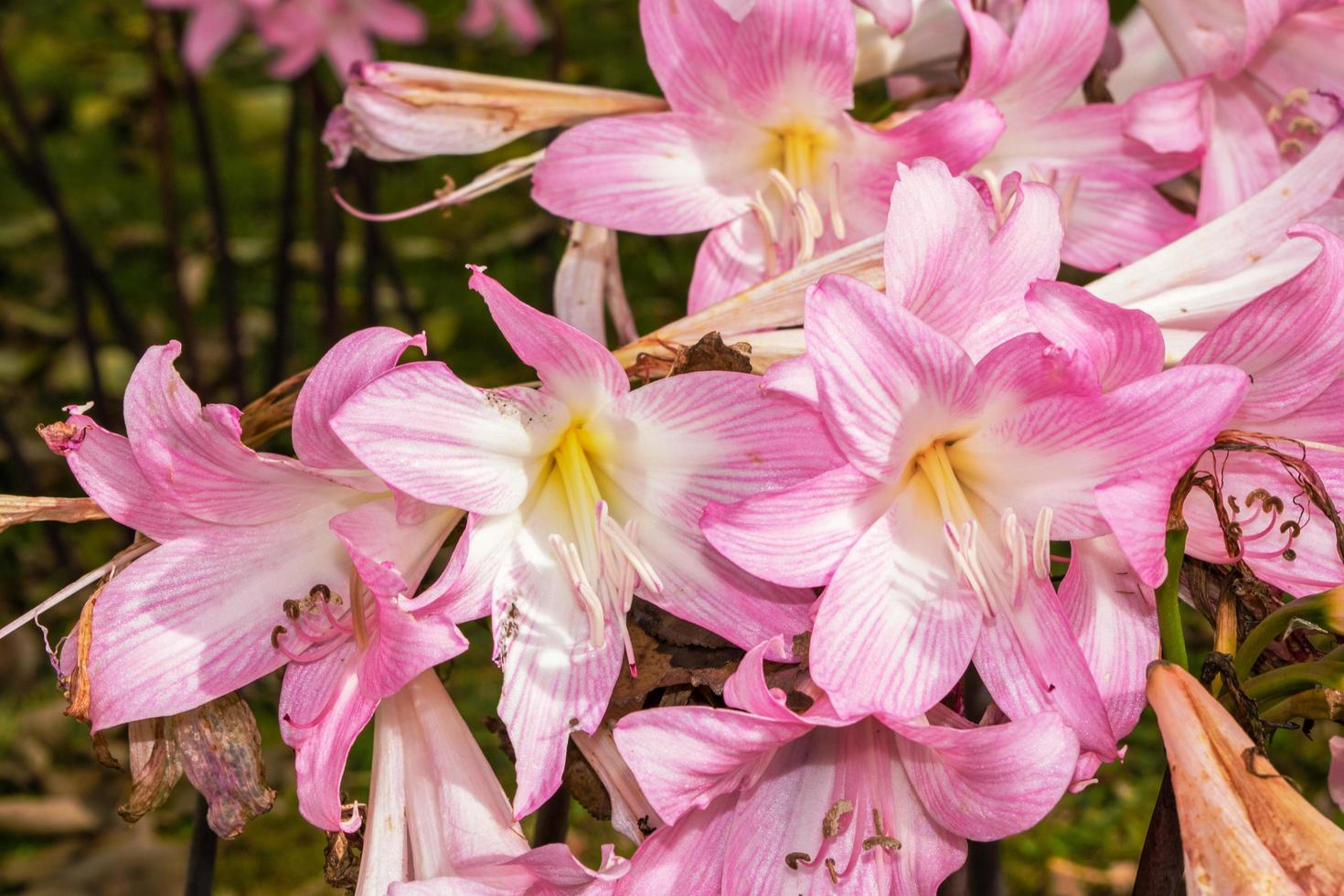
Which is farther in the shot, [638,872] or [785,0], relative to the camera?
[785,0]

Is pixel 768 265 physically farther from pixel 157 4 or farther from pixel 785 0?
pixel 157 4

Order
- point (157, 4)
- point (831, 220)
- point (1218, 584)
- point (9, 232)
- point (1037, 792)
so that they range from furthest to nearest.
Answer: point (9, 232) < point (157, 4) < point (831, 220) < point (1218, 584) < point (1037, 792)

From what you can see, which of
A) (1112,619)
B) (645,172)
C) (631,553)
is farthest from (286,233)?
(1112,619)

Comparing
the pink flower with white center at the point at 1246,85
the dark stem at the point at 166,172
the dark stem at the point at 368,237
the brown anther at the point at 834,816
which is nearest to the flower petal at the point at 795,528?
the brown anther at the point at 834,816

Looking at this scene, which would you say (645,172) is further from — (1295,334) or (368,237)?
(368,237)

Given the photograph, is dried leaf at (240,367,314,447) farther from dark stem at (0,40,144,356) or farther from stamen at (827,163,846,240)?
dark stem at (0,40,144,356)

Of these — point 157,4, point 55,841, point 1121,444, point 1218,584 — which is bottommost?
point 55,841

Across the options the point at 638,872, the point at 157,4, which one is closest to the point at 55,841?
the point at 157,4

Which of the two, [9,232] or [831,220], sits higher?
[831,220]
